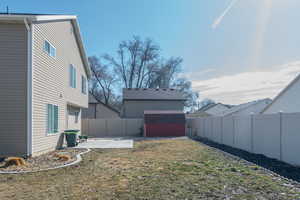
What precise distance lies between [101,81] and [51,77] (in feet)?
88.6

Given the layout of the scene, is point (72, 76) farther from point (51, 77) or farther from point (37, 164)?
point (37, 164)

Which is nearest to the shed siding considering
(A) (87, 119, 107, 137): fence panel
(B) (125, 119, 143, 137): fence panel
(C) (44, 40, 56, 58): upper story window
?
(B) (125, 119, 143, 137): fence panel

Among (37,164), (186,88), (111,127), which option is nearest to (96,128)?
(111,127)

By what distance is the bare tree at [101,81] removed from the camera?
35.5 m

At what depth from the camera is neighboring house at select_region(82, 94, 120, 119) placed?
2900cm

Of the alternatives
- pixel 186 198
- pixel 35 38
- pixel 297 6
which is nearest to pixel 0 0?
pixel 35 38

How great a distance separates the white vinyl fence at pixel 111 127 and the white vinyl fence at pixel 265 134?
857cm

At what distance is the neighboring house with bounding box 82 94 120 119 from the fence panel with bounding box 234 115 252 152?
20837 millimetres

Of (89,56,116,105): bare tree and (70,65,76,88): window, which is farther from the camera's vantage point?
(89,56,116,105): bare tree

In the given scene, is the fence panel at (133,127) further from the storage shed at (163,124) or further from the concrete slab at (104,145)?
the concrete slab at (104,145)

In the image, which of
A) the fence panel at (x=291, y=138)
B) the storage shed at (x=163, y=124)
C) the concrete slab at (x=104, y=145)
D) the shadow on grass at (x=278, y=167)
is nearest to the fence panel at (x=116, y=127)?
the storage shed at (x=163, y=124)

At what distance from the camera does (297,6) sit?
8.35 meters

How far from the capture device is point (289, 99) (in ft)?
44.8

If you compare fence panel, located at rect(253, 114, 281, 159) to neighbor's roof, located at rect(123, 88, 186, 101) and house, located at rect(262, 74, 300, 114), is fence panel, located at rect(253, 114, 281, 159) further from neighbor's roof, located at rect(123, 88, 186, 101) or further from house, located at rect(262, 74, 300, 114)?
neighbor's roof, located at rect(123, 88, 186, 101)
